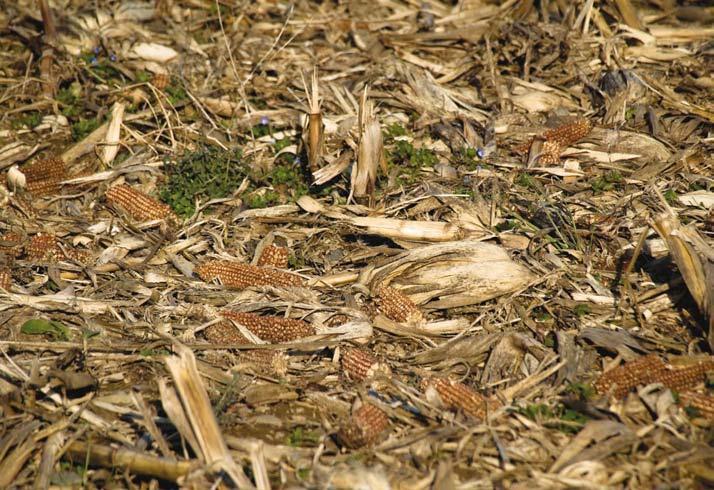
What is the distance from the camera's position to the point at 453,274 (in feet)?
18.2

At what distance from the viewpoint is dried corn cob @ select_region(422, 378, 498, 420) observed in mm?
4414

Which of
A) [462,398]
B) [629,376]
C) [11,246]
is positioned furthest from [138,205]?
[629,376]

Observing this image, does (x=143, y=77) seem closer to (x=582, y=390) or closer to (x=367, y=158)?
(x=367, y=158)

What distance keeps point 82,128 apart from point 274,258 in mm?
2715

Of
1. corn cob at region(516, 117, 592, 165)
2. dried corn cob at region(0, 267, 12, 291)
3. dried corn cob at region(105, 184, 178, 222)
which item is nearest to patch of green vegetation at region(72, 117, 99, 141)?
dried corn cob at region(105, 184, 178, 222)

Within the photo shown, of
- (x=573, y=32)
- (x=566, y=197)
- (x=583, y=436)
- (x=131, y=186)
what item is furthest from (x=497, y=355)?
(x=573, y=32)

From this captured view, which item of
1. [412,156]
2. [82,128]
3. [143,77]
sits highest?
[143,77]

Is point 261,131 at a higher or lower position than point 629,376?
lower

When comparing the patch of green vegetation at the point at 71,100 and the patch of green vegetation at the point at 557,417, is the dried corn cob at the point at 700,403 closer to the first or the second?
the patch of green vegetation at the point at 557,417

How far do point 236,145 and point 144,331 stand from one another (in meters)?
2.52

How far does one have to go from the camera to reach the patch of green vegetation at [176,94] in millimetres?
7660

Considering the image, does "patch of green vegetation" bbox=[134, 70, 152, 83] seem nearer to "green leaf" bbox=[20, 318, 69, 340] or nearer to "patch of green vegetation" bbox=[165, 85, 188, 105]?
"patch of green vegetation" bbox=[165, 85, 188, 105]

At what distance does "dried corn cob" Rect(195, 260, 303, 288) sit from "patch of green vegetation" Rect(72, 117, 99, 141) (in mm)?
2467

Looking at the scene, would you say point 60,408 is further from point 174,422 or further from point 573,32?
point 573,32
